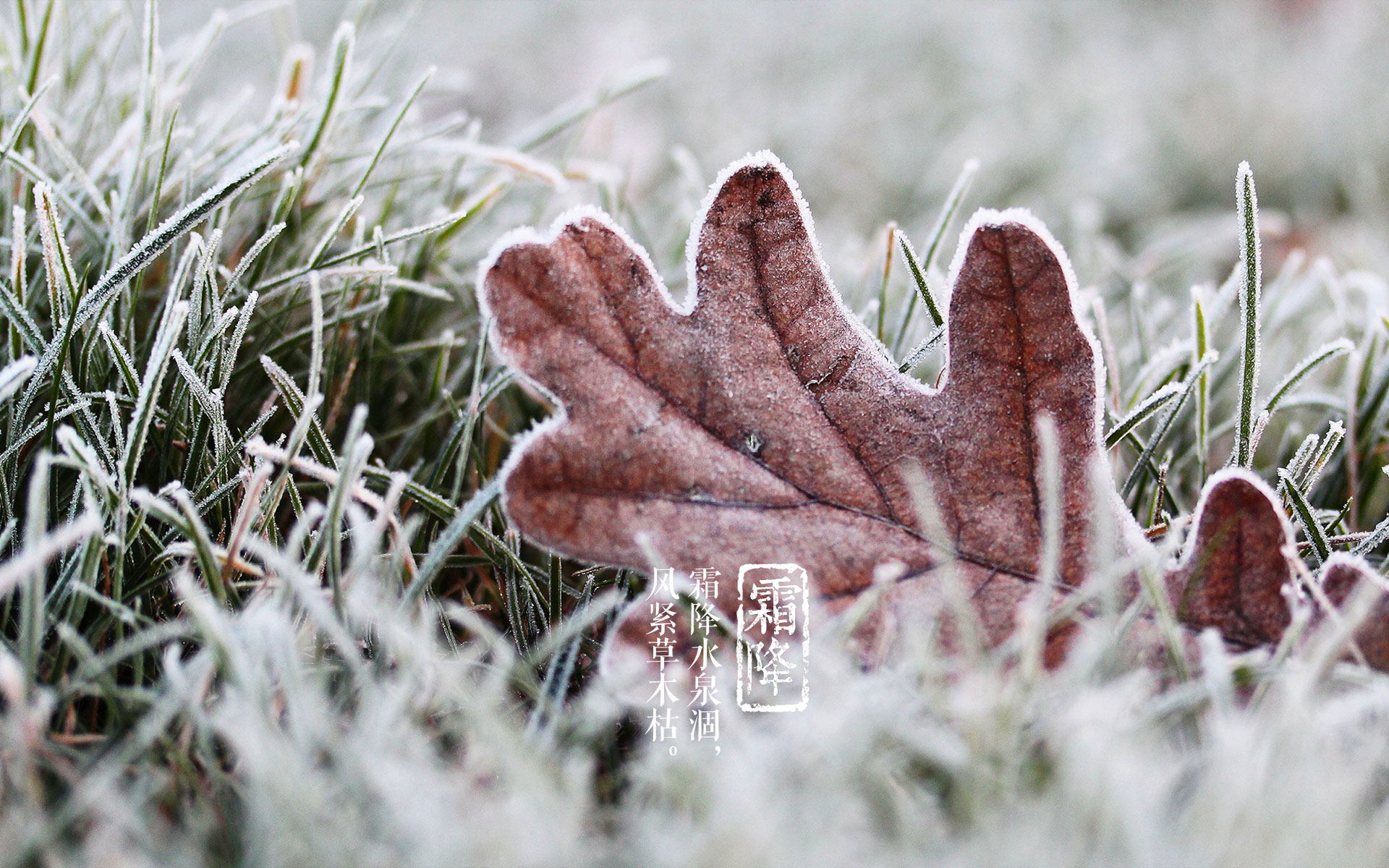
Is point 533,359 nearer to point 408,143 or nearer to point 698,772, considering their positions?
point 698,772

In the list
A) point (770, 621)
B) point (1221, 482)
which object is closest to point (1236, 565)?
point (1221, 482)

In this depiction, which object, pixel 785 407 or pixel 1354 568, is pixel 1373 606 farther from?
pixel 785 407

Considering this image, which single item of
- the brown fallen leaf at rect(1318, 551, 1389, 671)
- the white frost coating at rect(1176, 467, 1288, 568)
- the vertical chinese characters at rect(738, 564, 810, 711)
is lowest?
the vertical chinese characters at rect(738, 564, 810, 711)

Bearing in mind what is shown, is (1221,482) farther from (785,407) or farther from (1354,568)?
(785,407)

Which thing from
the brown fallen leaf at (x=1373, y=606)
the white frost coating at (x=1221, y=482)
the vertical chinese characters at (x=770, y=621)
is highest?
the white frost coating at (x=1221, y=482)

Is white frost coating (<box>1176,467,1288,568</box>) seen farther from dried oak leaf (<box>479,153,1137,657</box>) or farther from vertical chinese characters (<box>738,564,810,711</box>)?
vertical chinese characters (<box>738,564,810,711</box>)

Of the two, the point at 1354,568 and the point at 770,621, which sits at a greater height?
the point at 1354,568

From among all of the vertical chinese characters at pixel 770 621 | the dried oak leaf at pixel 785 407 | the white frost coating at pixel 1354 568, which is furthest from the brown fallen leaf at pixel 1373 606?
the vertical chinese characters at pixel 770 621

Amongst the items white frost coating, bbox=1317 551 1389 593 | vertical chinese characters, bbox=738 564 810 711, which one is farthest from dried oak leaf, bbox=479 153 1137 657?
white frost coating, bbox=1317 551 1389 593

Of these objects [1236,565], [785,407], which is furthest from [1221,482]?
[785,407]

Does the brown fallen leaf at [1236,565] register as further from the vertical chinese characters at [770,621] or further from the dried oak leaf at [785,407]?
the vertical chinese characters at [770,621]
